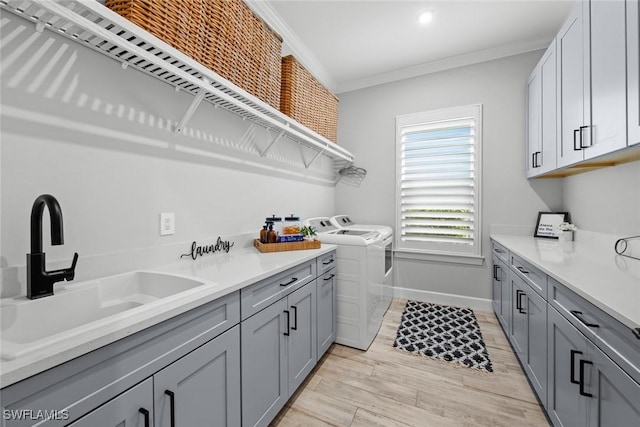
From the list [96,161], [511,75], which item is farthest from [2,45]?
[511,75]

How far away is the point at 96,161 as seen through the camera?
114cm

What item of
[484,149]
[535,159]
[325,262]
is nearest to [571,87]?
[535,159]

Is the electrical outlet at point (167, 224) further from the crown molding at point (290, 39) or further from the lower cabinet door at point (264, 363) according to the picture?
the crown molding at point (290, 39)

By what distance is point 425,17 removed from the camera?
225 centimetres

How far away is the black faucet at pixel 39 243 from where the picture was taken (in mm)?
849

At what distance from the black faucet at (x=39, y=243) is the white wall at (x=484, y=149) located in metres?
2.96

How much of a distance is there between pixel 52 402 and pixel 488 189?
11.1ft

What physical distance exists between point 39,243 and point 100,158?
0.45 metres

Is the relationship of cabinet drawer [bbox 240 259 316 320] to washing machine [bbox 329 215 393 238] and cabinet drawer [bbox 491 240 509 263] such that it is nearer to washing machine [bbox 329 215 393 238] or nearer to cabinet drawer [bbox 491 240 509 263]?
washing machine [bbox 329 215 393 238]

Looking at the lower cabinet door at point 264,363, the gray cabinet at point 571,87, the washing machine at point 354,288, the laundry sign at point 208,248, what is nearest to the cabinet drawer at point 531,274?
the gray cabinet at point 571,87

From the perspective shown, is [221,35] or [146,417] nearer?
[146,417]

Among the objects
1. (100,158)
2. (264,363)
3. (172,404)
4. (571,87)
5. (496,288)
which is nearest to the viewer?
(172,404)

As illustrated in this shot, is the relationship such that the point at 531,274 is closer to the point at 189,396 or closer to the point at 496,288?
the point at 496,288

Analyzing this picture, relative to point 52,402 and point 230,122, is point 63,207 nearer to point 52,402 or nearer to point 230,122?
point 52,402
